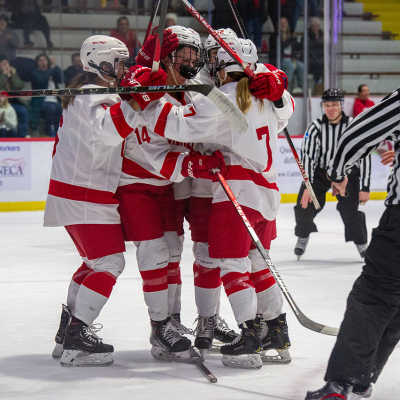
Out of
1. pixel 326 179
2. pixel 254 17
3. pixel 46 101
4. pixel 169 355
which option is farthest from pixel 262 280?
pixel 254 17

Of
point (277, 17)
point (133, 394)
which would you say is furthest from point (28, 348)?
point (277, 17)

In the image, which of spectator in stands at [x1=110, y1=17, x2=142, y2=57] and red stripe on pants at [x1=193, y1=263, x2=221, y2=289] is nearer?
red stripe on pants at [x1=193, y1=263, x2=221, y2=289]

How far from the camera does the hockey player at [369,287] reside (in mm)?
1680

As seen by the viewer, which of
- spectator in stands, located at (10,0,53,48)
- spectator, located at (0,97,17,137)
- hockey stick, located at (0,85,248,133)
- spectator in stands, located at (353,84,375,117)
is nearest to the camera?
hockey stick, located at (0,85,248,133)

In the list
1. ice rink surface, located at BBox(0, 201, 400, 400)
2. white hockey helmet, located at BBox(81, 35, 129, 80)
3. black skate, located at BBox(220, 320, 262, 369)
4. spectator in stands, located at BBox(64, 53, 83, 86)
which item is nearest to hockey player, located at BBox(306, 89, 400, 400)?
ice rink surface, located at BBox(0, 201, 400, 400)

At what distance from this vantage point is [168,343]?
2.34m

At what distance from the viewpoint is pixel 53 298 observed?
134 inches

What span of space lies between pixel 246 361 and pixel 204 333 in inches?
9.4

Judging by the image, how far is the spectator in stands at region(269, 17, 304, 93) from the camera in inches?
373

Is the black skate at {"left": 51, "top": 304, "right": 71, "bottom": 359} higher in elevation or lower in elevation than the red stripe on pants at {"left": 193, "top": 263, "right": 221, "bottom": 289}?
lower

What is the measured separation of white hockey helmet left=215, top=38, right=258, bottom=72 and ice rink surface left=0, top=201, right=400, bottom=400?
990 mm

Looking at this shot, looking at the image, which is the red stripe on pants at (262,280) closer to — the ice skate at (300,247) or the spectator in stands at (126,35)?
the ice skate at (300,247)

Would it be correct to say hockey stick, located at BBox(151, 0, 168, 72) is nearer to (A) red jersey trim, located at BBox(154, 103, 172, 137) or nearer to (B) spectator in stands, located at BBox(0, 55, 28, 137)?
(A) red jersey trim, located at BBox(154, 103, 172, 137)

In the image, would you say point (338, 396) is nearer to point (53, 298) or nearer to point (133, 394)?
point (133, 394)
